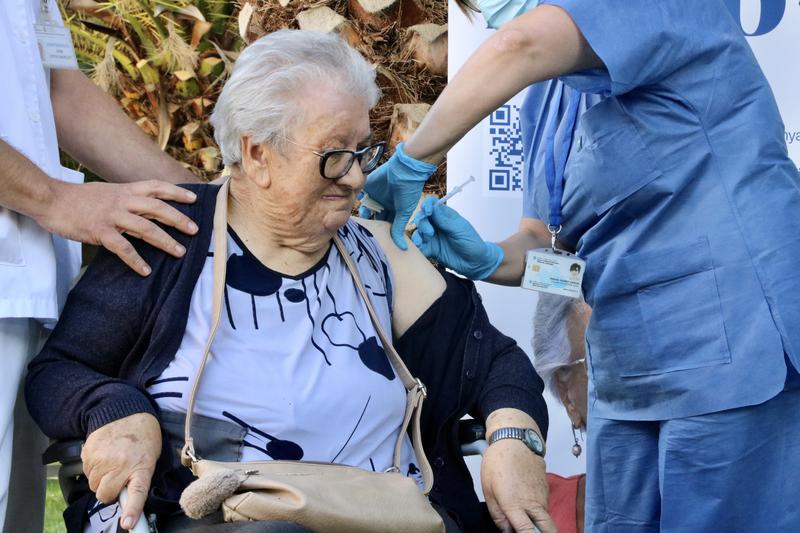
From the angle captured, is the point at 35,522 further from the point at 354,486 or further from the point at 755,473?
the point at 755,473

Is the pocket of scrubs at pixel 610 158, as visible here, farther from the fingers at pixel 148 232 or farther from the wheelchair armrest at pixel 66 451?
the wheelchair armrest at pixel 66 451

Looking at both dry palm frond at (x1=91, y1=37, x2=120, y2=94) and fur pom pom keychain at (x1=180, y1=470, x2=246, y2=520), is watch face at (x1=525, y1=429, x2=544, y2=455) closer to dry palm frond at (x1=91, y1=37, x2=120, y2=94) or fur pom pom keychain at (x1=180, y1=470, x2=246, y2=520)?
fur pom pom keychain at (x1=180, y1=470, x2=246, y2=520)

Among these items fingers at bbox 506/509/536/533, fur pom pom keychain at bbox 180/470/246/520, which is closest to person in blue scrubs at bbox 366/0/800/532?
fingers at bbox 506/509/536/533

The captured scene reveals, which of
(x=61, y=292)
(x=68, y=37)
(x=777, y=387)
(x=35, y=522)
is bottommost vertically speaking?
(x=35, y=522)

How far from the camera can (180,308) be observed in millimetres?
2061

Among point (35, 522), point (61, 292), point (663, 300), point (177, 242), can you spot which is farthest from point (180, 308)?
point (663, 300)

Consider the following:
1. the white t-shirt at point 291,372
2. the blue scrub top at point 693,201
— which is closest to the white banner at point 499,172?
the blue scrub top at point 693,201

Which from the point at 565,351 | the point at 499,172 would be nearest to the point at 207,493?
the point at 565,351

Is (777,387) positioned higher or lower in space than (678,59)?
lower

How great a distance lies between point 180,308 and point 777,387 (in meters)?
1.26

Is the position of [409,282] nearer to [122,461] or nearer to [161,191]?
[161,191]

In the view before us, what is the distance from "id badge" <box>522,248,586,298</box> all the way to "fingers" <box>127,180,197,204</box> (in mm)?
918

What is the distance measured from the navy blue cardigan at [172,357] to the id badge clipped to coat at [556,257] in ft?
0.91

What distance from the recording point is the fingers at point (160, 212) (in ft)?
6.86
